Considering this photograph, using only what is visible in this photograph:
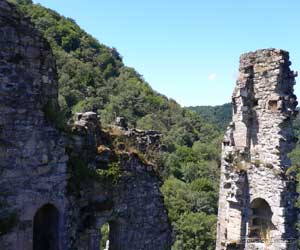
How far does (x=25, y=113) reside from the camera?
654 centimetres

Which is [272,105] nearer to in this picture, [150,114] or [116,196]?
[116,196]

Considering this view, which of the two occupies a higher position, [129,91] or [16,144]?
[129,91]

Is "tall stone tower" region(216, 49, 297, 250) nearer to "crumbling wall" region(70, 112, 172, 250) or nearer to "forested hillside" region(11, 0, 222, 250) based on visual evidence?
"crumbling wall" region(70, 112, 172, 250)

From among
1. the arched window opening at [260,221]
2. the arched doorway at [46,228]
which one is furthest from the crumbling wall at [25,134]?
the arched window opening at [260,221]

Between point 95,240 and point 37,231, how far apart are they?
43.5 inches

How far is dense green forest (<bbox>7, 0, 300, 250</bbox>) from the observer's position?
34344 millimetres

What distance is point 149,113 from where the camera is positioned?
50062 mm

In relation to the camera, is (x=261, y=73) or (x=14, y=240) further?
(x=261, y=73)

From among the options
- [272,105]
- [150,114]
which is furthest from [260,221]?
[150,114]

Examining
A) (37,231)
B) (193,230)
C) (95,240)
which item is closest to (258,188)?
(95,240)

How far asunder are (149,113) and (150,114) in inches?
46.2

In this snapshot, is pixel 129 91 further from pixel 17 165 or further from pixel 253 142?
pixel 17 165

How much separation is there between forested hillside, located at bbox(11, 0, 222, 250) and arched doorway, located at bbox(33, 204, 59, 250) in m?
22.3

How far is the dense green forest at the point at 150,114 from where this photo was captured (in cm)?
3434
